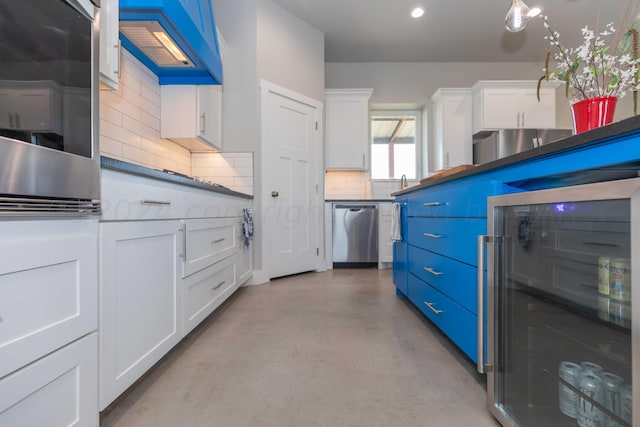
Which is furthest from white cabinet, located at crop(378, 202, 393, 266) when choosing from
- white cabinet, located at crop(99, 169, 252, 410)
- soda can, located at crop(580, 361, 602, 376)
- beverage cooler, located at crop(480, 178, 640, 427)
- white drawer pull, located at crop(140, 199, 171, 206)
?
soda can, located at crop(580, 361, 602, 376)

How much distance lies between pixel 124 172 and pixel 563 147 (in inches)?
52.1

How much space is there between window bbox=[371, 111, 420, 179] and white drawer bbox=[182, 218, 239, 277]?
287cm

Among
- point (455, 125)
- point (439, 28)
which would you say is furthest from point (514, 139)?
point (439, 28)

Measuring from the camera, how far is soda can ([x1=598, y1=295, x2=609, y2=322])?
0.75m

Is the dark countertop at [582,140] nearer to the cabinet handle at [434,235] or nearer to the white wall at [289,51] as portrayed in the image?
the cabinet handle at [434,235]

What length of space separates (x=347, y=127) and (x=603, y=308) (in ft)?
11.9

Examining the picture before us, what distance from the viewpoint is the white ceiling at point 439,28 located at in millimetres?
3320

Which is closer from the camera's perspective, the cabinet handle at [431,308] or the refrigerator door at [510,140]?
the cabinet handle at [431,308]

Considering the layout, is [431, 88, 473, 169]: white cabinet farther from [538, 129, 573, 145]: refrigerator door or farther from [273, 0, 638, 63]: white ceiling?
[538, 129, 573, 145]: refrigerator door

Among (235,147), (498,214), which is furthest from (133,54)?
(498,214)

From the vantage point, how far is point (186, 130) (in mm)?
2508

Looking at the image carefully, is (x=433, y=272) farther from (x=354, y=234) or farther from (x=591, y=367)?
(x=354, y=234)

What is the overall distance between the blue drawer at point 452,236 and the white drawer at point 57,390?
4.46 feet

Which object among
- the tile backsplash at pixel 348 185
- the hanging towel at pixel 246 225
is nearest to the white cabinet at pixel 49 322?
the hanging towel at pixel 246 225
